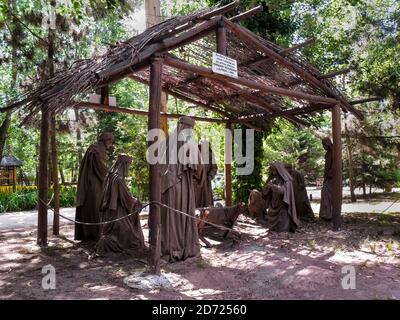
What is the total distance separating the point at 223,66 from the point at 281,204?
3.77 metres

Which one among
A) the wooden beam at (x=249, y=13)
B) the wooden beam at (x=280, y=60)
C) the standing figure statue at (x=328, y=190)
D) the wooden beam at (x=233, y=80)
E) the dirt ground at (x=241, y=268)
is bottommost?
the dirt ground at (x=241, y=268)

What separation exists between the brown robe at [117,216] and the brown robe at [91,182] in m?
0.89

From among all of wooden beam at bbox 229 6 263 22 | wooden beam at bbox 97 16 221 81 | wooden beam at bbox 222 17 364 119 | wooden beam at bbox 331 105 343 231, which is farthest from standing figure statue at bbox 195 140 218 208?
wooden beam at bbox 97 16 221 81

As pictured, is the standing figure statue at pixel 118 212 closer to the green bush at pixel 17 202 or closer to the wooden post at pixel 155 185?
the wooden post at pixel 155 185

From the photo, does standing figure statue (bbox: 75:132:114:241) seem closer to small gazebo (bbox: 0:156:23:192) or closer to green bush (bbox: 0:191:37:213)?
green bush (bbox: 0:191:37:213)

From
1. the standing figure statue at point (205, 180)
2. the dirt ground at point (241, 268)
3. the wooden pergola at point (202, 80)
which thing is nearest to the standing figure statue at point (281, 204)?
the dirt ground at point (241, 268)

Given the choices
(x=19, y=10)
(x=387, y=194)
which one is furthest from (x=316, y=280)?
(x=387, y=194)

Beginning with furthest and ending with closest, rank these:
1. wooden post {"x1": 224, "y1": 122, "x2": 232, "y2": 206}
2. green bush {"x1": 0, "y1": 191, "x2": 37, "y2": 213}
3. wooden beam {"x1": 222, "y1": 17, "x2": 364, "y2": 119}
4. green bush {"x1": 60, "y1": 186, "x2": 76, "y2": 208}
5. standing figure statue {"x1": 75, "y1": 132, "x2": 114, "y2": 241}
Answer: green bush {"x1": 60, "y1": 186, "x2": 76, "y2": 208}, green bush {"x1": 0, "y1": 191, "x2": 37, "y2": 213}, wooden post {"x1": 224, "y1": 122, "x2": 232, "y2": 206}, standing figure statue {"x1": 75, "y1": 132, "x2": 114, "y2": 241}, wooden beam {"x1": 222, "y1": 17, "x2": 364, "y2": 119}

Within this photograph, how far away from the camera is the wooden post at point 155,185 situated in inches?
218

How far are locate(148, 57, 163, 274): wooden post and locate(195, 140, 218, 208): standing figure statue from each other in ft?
12.5

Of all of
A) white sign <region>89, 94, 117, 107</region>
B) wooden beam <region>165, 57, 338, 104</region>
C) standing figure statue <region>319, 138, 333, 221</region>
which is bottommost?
standing figure statue <region>319, 138, 333, 221</region>

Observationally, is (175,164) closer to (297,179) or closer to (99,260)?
(99,260)

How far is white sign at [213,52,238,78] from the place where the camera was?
6.64 metres

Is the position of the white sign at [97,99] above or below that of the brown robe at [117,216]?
above
